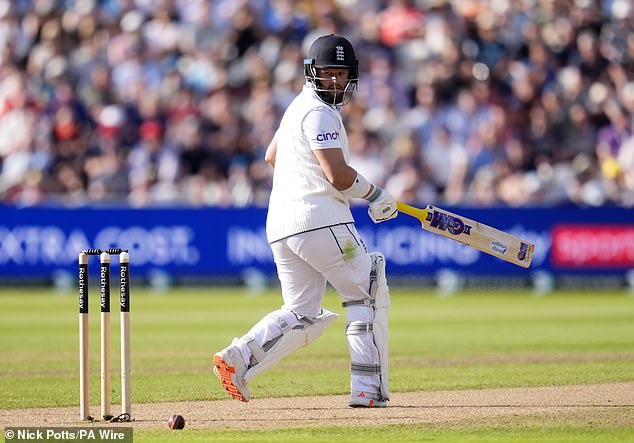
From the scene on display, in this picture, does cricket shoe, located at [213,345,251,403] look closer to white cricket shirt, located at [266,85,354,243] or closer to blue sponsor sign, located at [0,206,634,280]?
white cricket shirt, located at [266,85,354,243]

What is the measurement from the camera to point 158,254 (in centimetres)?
1969

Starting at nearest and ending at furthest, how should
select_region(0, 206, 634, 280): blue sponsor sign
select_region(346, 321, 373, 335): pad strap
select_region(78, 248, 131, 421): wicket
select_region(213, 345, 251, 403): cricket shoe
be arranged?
select_region(78, 248, 131, 421): wicket, select_region(213, 345, 251, 403): cricket shoe, select_region(346, 321, 373, 335): pad strap, select_region(0, 206, 634, 280): blue sponsor sign

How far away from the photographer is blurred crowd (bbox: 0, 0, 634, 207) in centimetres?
2050

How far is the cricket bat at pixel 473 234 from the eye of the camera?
28.0 feet

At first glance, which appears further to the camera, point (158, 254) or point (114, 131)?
point (114, 131)

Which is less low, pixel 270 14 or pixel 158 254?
pixel 270 14

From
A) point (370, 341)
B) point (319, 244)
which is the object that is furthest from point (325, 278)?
point (370, 341)

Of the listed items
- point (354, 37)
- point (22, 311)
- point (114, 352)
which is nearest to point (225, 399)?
point (114, 352)

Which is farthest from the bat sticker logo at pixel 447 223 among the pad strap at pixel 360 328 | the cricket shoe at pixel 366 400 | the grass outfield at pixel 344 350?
the grass outfield at pixel 344 350

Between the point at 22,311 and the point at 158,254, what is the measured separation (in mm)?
3100

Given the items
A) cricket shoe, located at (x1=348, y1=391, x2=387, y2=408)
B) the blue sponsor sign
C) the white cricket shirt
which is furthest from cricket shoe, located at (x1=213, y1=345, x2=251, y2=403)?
the blue sponsor sign

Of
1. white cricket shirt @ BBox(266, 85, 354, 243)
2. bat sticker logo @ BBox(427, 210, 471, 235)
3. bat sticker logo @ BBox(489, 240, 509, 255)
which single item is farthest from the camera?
bat sticker logo @ BBox(489, 240, 509, 255)

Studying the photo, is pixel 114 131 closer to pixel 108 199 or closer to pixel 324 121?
pixel 108 199

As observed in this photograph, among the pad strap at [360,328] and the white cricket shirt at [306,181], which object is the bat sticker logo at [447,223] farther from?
the pad strap at [360,328]
